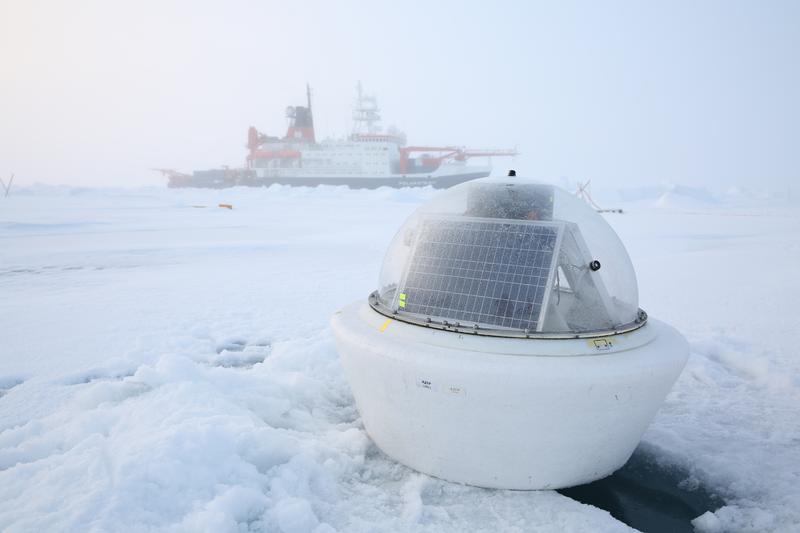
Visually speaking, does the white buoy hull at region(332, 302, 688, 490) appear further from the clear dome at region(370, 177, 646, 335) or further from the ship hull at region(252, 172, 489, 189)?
the ship hull at region(252, 172, 489, 189)

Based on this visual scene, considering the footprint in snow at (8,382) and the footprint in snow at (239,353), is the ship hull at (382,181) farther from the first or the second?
the footprint in snow at (8,382)

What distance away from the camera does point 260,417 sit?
12.7ft

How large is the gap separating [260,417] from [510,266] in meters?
2.27

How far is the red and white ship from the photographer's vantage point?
52938 mm

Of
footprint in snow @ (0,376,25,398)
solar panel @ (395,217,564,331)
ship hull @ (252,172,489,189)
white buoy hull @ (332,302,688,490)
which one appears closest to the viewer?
white buoy hull @ (332,302,688,490)

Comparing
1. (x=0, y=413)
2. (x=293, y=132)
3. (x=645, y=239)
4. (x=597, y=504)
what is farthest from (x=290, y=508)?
(x=293, y=132)

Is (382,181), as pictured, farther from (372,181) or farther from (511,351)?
(511,351)

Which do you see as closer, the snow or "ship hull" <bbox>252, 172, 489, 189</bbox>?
the snow

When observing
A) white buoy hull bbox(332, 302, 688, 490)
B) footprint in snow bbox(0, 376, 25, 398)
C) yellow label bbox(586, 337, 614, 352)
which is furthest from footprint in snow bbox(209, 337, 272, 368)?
yellow label bbox(586, 337, 614, 352)

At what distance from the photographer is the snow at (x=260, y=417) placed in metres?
2.74

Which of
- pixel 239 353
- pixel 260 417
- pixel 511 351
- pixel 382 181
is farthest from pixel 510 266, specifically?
pixel 382 181

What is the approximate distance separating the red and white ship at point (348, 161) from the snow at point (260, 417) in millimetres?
44116

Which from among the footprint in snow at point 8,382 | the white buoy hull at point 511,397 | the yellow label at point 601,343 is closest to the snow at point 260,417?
the footprint in snow at point 8,382

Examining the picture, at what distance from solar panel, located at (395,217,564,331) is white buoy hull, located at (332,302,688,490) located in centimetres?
→ 18
